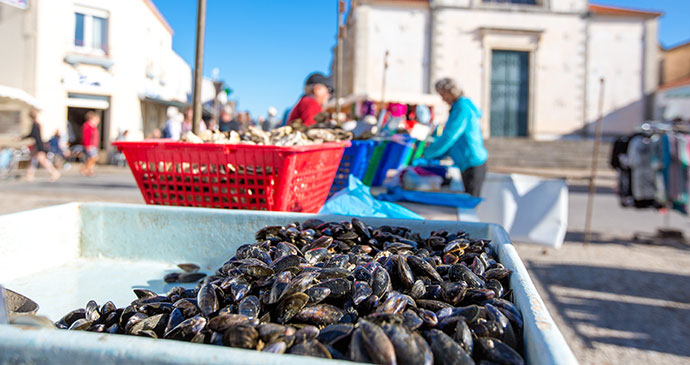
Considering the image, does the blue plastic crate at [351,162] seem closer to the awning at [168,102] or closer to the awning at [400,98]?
the awning at [400,98]

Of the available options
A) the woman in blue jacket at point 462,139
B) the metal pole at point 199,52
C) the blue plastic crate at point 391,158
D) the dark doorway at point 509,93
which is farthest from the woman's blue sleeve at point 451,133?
the dark doorway at point 509,93

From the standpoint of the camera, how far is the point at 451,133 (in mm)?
3914

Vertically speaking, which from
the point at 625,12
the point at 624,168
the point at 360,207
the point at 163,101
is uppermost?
the point at 625,12

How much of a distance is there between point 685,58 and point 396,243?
1209 inches

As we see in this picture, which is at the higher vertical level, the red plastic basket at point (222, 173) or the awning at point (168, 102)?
the awning at point (168, 102)

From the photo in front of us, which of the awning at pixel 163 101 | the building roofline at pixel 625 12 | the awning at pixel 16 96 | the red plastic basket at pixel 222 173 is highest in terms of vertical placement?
the building roofline at pixel 625 12

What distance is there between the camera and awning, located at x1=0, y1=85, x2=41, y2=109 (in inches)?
555

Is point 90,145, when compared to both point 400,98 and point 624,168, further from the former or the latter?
point 624,168

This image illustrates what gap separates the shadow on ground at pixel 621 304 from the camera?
12.4ft

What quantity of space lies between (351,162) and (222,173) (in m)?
1.32

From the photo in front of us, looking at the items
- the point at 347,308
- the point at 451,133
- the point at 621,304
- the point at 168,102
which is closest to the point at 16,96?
the point at 168,102

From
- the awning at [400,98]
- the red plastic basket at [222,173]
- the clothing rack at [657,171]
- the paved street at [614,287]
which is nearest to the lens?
the red plastic basket at [222,173]

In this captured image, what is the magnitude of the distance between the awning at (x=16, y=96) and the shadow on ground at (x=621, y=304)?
1520 centimetres

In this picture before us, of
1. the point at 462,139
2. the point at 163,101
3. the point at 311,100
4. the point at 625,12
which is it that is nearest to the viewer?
the point at 311,100
